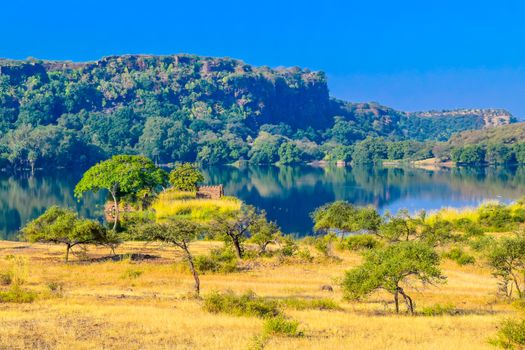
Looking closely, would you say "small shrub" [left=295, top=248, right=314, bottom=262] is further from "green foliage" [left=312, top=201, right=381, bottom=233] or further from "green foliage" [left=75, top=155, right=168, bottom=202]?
"green foliage" [left=75, top=155, right=168, bottom=202]

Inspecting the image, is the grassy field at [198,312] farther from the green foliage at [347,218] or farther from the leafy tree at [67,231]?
the green foliage at [347,218]

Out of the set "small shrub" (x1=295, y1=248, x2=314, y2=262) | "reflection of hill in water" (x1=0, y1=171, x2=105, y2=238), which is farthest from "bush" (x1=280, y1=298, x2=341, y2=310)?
"reflection of hill in water" (x1=0, y1=171, x2=105, y2=238)

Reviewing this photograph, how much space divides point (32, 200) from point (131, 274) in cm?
5153

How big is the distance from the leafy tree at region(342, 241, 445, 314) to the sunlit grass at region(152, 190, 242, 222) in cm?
3068

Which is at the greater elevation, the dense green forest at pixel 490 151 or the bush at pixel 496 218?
the dense green forest at pixel 490 151

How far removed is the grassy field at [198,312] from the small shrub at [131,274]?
0.15 feet

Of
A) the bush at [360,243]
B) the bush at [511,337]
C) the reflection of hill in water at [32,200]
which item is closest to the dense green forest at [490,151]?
the reflection of hill in water at [32,200]

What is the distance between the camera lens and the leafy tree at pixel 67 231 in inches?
1138

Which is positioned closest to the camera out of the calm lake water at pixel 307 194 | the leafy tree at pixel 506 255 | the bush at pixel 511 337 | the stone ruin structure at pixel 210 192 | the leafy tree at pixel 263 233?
the bush at pixel 511 337

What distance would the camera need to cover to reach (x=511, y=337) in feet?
42.3

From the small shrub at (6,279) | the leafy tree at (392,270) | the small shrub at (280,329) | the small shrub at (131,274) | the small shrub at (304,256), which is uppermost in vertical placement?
the leafy tree at (392,270)

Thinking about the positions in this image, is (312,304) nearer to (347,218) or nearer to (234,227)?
(234,227)

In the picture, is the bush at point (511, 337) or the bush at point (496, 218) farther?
the bush at point (496, 218)

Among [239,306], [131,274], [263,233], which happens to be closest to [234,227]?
[263,233]
